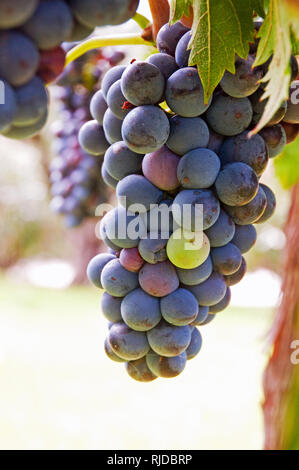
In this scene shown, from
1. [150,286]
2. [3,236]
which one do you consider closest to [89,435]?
[150,286]

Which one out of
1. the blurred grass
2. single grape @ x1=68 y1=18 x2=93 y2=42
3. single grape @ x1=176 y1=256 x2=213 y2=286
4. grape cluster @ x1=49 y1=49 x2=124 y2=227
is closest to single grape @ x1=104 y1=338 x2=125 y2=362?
single grape @ x1=176 y1=256 x2=213 y2=286

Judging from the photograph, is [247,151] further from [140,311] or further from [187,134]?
[140,311]

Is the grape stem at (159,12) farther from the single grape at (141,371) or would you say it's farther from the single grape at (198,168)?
the single grape at (141,371)

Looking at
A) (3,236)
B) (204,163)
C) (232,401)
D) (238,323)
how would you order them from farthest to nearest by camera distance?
1. (3,236)
2. (238,323)
3. (232,401)
4. (204,163)

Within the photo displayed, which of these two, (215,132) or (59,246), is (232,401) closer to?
(215,132)

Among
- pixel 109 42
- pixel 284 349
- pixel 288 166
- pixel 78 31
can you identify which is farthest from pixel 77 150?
pixel 78 31
